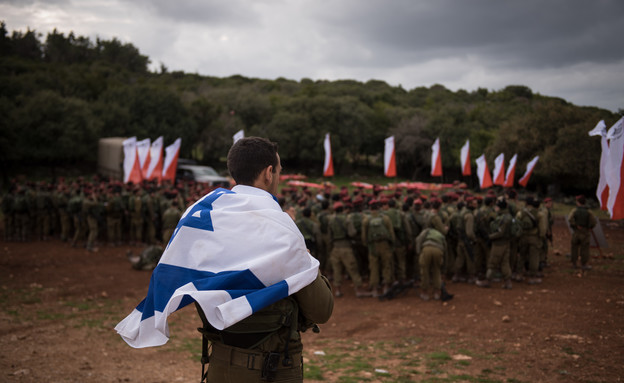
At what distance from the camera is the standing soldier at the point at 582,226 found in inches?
429

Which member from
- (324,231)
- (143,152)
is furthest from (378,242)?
(143,152)

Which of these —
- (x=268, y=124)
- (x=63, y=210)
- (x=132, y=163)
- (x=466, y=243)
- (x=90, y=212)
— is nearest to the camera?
(x=466, y=243)

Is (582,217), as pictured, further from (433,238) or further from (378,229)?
(378,229)

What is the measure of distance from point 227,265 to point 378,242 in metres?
7.88

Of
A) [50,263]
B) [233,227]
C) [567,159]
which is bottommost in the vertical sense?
[50,263]

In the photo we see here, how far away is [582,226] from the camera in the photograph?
36.1 ft

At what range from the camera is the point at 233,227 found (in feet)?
7.93

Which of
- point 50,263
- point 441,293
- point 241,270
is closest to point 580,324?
point 441,293

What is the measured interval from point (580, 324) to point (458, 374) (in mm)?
3229

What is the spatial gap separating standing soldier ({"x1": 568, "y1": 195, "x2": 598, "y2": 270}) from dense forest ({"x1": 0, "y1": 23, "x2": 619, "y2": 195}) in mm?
13604

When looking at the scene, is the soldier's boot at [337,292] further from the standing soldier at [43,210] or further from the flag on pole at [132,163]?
the standing soldier at [43,210]

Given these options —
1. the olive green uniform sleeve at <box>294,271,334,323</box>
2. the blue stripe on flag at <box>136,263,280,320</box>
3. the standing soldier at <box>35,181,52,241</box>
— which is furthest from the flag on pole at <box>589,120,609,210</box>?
the standing soldier at <box>35,181,52,241</box>

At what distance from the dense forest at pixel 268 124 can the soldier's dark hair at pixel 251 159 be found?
24.5 metres

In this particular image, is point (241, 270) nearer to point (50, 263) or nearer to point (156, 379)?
point (156, 379)
